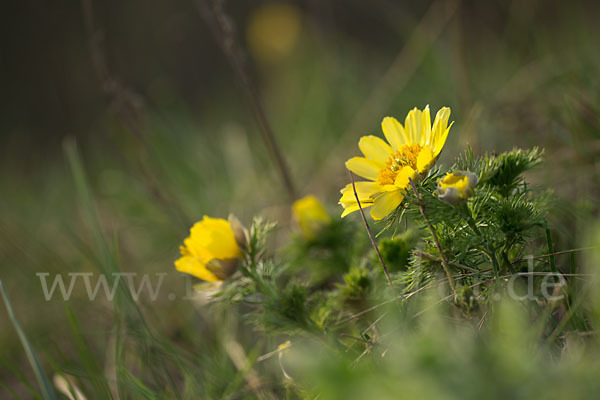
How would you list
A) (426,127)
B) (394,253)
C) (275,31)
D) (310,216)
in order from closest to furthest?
1. (426,127)
2. (394,253)
3. (310,216)
4. (275,31)

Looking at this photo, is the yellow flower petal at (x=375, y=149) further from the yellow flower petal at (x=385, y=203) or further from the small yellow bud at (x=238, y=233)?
the small yellow bud at (x=238, y=233)

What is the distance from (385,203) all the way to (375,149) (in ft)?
0.50

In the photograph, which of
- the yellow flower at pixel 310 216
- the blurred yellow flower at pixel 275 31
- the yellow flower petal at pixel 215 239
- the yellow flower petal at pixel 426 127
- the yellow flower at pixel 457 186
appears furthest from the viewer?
the blurred yellow flower at pixel 275 31

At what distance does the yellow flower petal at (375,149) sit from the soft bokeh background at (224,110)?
0.42 meters

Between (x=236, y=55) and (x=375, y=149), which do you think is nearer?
(x=375, y=149)

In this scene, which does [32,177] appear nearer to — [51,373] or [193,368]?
[51,373]

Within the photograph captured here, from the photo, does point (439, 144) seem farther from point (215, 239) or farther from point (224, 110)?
point (224, 110)

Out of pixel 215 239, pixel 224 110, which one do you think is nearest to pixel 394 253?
Answer: pixel 215 239

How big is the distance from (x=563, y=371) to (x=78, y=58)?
417 cm

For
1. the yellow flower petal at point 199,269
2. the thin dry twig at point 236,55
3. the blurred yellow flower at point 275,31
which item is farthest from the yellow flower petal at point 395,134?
the blurred yellow flower at point 275,31

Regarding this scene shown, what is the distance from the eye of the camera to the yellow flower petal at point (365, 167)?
0.81m

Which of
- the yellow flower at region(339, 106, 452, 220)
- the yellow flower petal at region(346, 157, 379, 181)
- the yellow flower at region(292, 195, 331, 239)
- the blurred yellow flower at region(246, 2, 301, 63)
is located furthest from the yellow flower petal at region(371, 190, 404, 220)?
the blurred yellow flower at region(246, 2, 301, 63)

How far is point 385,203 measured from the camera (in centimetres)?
72

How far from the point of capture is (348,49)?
2855mm
